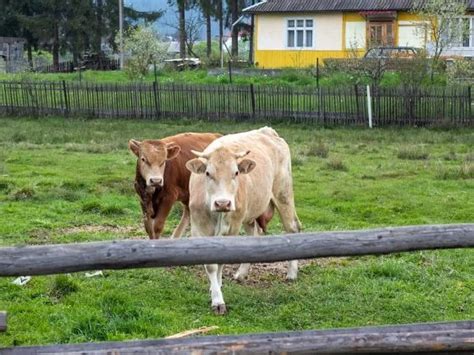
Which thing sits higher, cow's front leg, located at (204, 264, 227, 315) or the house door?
the house door

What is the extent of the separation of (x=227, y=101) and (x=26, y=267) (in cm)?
2090

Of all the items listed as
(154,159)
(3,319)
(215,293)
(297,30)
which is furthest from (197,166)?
(297,30)

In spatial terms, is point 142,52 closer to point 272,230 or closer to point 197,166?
point 272,230

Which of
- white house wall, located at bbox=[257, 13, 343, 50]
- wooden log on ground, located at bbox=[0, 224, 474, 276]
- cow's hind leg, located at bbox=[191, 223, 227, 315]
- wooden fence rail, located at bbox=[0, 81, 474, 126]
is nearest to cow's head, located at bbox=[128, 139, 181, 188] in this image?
cow's hind leg, located at bbox=[191, 223, 227, 315]

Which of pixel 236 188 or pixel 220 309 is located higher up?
pixel 236 188

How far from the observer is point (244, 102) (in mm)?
24938

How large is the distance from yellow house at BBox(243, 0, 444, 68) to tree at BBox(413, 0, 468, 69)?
12.4 ft

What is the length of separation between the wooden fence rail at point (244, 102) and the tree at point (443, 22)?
11.8 m

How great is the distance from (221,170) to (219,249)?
2.85 metres

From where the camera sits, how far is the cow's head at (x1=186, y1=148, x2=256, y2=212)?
722cm

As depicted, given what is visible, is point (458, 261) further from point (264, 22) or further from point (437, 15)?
point (264, 22)

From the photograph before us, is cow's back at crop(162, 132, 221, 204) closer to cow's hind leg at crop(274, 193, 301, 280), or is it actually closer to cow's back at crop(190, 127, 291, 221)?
cow's back at crop(190, 127, 291, 221)

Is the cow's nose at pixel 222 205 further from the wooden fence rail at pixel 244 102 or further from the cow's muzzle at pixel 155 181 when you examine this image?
the wooden fence rail at pixel 244 102

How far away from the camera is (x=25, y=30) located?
53156 millimetres
